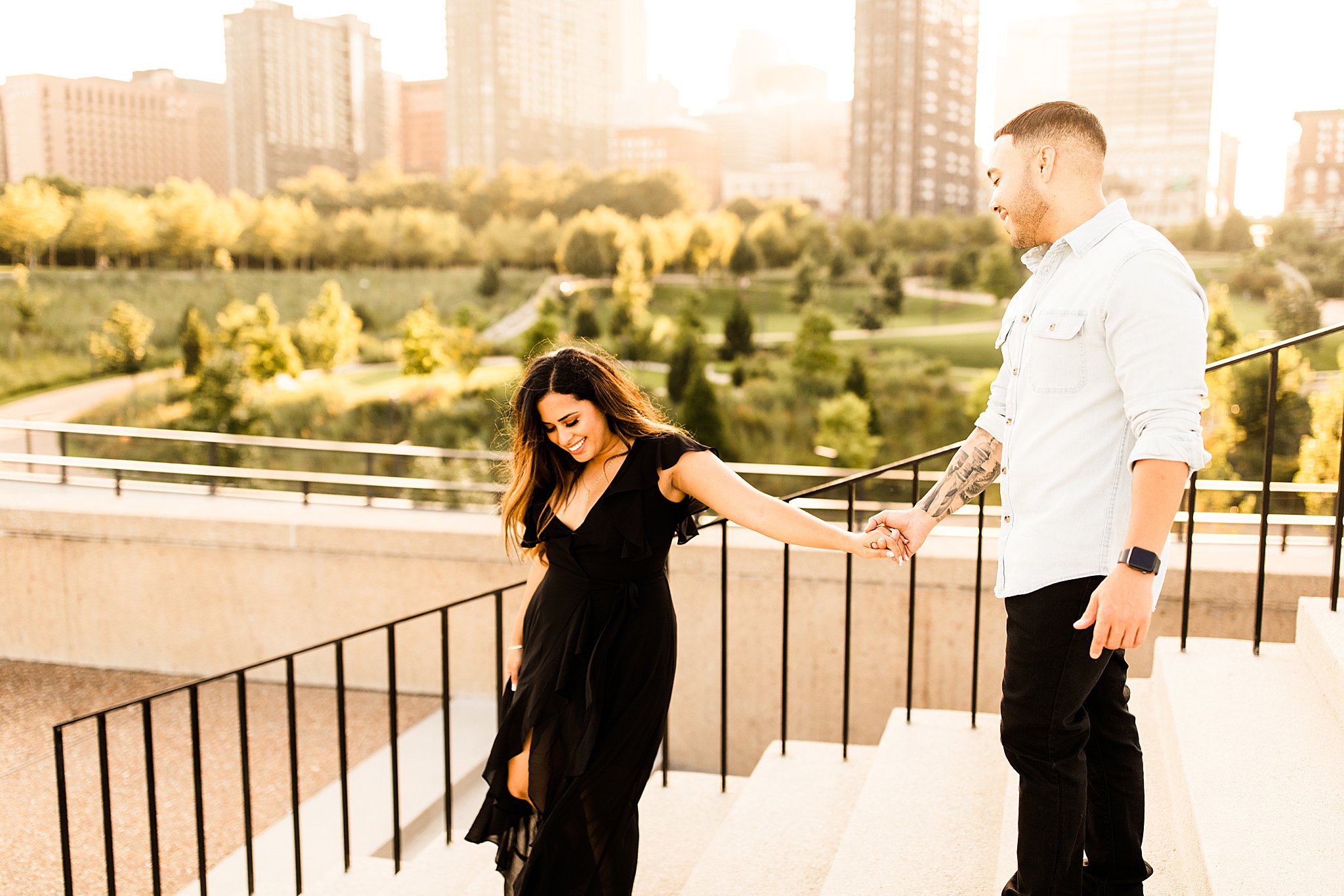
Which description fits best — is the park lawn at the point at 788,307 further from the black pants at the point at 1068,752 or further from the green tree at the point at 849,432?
the black pants at the point at 1068,752

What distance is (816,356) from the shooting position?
21.9 m

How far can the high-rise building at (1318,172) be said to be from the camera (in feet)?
70.6

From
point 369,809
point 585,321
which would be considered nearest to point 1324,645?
point 369,809

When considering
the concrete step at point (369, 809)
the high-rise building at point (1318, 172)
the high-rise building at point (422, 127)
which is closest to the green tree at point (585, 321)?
the high-rise building at point (422, 127)

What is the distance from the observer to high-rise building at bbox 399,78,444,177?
34750 millimetres

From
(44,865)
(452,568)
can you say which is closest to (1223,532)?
(452,568)

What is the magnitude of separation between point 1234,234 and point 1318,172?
2097 mm

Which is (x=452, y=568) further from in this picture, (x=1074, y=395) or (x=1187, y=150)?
(x=1187, y=150)

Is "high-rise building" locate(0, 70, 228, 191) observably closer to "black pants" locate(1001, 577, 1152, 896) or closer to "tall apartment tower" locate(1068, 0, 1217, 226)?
"tall apartment tower" locate(1068, 0, 1217, 226)

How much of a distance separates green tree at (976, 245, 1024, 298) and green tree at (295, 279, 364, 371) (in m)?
15.9

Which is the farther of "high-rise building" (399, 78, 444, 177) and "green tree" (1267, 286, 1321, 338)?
"high-rise building" (399, 78, 444, 177)

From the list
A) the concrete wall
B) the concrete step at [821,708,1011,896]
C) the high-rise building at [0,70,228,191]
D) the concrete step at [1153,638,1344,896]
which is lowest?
the concrete wall

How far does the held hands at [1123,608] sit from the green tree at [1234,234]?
2534 centimetres

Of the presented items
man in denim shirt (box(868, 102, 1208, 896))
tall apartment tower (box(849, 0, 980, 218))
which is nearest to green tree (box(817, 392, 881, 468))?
tall apartment tower (box(849, 0, 980, 218))
